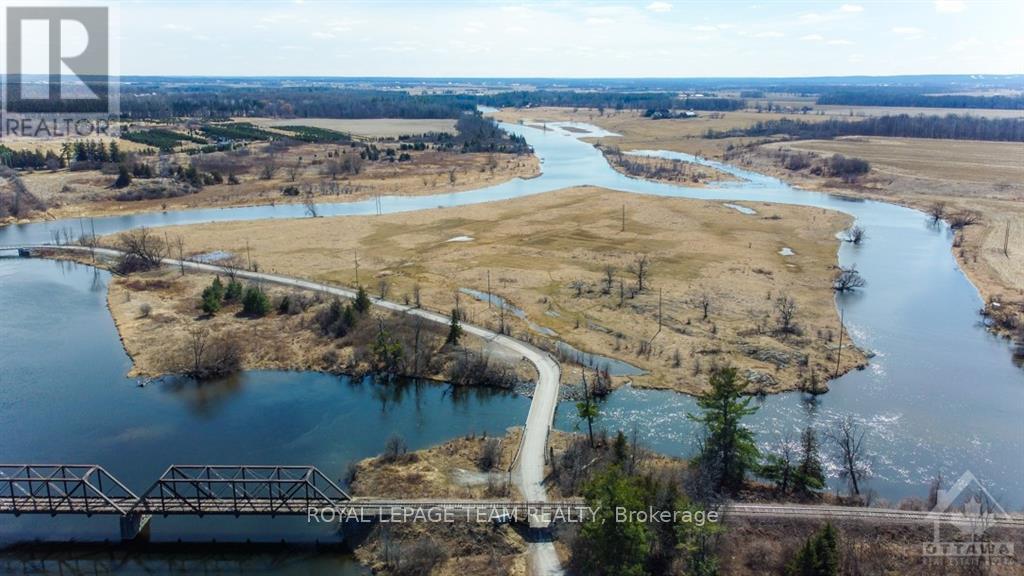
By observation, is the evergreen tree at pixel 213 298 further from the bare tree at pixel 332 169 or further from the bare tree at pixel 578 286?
the bare tree at pixel 332 169

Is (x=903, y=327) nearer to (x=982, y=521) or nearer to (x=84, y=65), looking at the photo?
(x=982, y=521)

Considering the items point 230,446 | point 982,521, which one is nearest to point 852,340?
point 982,521

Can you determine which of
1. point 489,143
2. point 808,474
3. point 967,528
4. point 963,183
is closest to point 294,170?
point 489,143

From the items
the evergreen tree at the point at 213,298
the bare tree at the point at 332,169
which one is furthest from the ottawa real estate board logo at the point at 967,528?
the bare tree at the point at 332,169

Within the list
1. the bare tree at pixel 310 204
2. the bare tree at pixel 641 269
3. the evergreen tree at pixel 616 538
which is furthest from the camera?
the bare tree at pixel 310 204

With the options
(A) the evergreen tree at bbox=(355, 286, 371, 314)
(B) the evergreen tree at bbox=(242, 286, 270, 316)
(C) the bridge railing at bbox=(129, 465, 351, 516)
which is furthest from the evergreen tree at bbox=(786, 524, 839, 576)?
(B) the evergreen tree at bbox=(242, 286, 270, 316)

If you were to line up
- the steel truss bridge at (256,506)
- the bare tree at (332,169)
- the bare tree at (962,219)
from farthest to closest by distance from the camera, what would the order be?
the bare tree at (332,169), the bare tree at (962,219), the steel truss bridge at (256,506)
